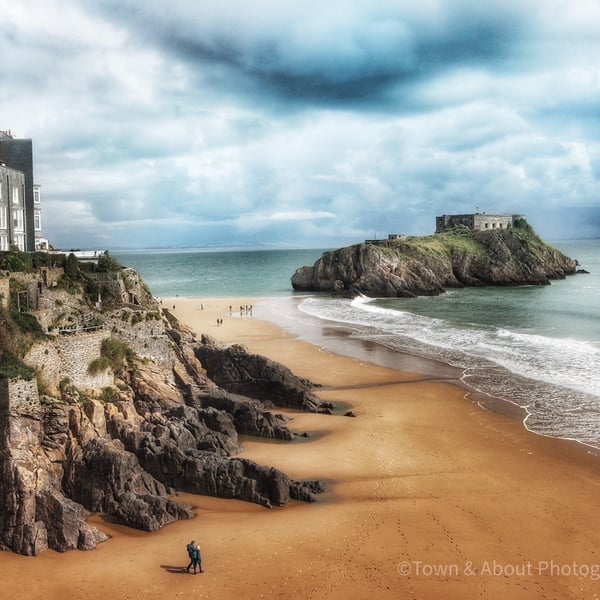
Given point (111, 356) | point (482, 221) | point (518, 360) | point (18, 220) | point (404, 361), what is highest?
point (482, 221)

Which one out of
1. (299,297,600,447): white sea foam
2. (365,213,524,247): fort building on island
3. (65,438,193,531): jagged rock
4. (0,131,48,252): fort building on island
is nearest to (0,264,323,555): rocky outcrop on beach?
(65,438,193,531): jagged rock

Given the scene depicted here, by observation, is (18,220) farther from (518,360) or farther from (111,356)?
(518,360)

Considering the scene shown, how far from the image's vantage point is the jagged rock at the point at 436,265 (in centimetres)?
8238

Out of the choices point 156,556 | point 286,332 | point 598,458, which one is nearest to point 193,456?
point 156,556

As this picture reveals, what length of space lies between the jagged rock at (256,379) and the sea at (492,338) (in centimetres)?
901

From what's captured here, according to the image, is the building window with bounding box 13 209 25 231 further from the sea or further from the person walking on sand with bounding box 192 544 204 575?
the person walking on sand with bounding box 192 544 204 575

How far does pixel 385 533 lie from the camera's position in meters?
15.9

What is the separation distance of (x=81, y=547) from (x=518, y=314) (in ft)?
165

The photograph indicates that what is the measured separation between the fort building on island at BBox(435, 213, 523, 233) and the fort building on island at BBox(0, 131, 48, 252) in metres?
87.7

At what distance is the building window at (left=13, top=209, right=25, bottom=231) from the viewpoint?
34.9m

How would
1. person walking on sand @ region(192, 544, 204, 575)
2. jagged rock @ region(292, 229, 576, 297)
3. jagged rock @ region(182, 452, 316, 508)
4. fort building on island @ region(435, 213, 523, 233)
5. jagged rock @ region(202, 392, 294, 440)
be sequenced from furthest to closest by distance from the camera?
1. fort building on island @ region(435, 213, 523, 233)
2. jagged rock @ region(292, 229, 576, 297)
3. jagged rock @ region(202, 392, 294, 440)
4. jagged rock @ region(182, 452, 316, 508)
5. person walking on sand @ region(192, 544, 204, 575)

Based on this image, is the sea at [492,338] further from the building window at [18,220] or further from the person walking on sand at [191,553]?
the building window at [18,220]

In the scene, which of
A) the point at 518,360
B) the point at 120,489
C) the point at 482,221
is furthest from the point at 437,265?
the point at 120,489

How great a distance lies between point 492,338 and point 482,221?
7396 cm
